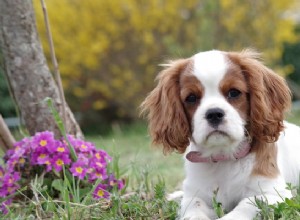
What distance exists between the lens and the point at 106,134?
1309cm

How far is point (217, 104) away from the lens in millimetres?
3561

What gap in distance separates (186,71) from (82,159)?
1092 mm

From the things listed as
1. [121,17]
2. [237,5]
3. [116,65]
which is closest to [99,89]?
[116,65]

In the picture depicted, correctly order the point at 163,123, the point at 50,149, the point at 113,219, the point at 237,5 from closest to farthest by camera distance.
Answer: the point at 113,219 < the point at 163,123 < the point at 50,149 < the point at 237,5

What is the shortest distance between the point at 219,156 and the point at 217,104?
0.44 m

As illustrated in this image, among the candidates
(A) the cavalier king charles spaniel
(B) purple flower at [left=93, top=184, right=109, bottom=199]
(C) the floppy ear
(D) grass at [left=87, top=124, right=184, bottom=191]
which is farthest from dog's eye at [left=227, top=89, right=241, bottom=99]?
(B) purple flower at [left=93, top=184, right=109, bottom=199]

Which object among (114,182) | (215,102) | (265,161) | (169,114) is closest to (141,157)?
(114,182)

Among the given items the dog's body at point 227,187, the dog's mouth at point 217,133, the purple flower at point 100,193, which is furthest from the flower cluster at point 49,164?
the dog's mouth at point 217,133

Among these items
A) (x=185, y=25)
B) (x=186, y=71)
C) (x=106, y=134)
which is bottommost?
(x=106, y=134)

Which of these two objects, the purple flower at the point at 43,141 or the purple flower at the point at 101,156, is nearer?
the purple flower at the point at 43,141

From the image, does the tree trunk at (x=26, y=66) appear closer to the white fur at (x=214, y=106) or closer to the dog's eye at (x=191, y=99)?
the dog's eye at (x=191, y=99)

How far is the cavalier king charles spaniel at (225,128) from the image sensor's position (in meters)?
3.62

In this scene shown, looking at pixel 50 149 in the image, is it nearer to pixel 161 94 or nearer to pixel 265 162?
pixel 161 94

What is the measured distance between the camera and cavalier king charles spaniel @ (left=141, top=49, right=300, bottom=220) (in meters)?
3.62
